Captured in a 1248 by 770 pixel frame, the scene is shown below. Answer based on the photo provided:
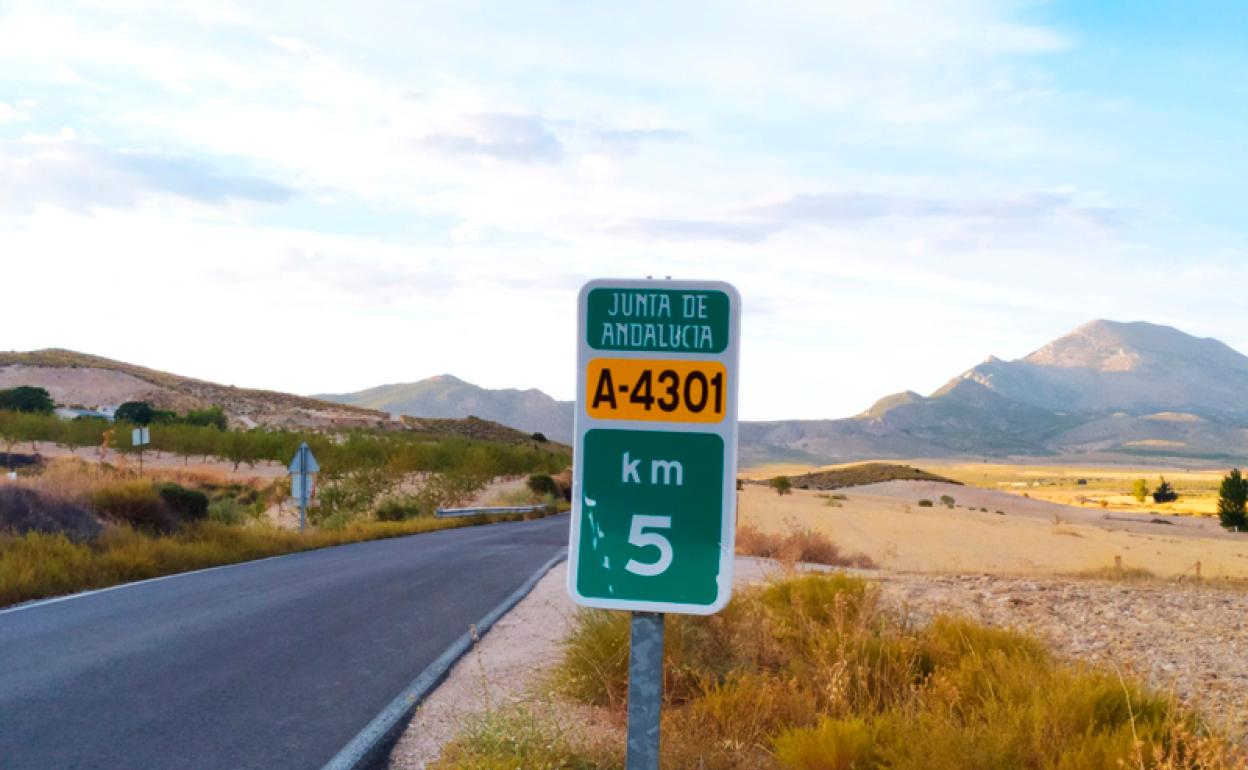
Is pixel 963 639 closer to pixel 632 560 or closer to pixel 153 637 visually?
pixel 632 560

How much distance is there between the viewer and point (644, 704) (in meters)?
3.14

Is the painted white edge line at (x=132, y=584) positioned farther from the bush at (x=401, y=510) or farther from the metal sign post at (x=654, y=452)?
the bush at (x=401, y=510)

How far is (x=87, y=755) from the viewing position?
21.4 feet

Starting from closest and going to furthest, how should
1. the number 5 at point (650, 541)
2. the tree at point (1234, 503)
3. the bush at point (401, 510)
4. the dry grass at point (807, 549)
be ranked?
the number 5 at point (650, 541)
the dry grass at point (807, 549)
the bush at point (401, 510)
the tree at point (1234, 503)

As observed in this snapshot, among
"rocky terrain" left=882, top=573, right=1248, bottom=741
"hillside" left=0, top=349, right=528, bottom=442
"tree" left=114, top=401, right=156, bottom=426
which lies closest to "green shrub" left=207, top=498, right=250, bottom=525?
"rocky terrain" left=882, top=573, right=1248, bottom=741

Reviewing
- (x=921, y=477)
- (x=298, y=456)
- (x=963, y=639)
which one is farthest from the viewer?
(x=921, y=477)

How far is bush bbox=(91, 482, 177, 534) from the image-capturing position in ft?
65.4

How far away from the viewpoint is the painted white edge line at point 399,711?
654 centimetres

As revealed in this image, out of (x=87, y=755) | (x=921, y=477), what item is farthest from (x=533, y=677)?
(x=921, y=477)

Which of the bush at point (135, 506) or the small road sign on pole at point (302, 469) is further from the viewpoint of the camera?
the small road sign on pole at point (302, 469)

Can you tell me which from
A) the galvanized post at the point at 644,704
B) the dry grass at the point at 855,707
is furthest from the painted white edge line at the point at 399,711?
the galvanized post at the point at 644,704

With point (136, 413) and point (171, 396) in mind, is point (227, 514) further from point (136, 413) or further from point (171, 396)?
point (171, 396)

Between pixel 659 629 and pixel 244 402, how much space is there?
126 meters

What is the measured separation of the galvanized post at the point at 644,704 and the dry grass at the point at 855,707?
2.26 metres
